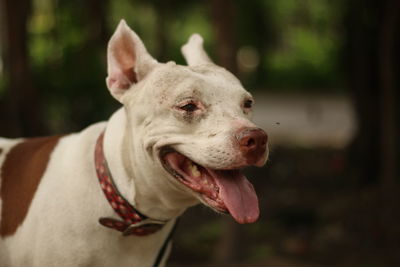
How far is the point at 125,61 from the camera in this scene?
3002 millimetres

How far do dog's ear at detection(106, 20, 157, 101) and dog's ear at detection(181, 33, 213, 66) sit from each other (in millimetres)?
320

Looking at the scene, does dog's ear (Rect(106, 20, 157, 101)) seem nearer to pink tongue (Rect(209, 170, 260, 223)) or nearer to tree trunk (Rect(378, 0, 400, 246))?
pink tongue (Rect(209, 170, 260, 223))

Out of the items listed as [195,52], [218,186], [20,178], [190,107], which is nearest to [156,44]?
[195,52]

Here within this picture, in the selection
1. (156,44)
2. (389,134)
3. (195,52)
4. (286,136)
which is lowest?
(286,136)

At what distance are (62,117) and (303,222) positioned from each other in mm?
3586

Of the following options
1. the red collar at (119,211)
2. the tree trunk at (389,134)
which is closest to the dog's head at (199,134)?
the red collar at (119,211)

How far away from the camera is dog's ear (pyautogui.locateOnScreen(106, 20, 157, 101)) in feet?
Answer: 9.57

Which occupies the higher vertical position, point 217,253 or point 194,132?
point 194,132

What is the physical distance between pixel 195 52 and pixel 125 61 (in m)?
0.44

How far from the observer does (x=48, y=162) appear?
3084mm

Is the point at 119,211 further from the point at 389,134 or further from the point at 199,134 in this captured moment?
the point at 389,134

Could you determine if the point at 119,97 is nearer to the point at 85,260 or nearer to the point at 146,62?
the point at 146,62

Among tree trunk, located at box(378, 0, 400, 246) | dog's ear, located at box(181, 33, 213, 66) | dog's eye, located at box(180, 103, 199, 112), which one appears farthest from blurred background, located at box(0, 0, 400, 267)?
dog's eye, located at box(180, 103, 199, 112)

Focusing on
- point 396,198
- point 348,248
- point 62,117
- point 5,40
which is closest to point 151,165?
point 348,248
